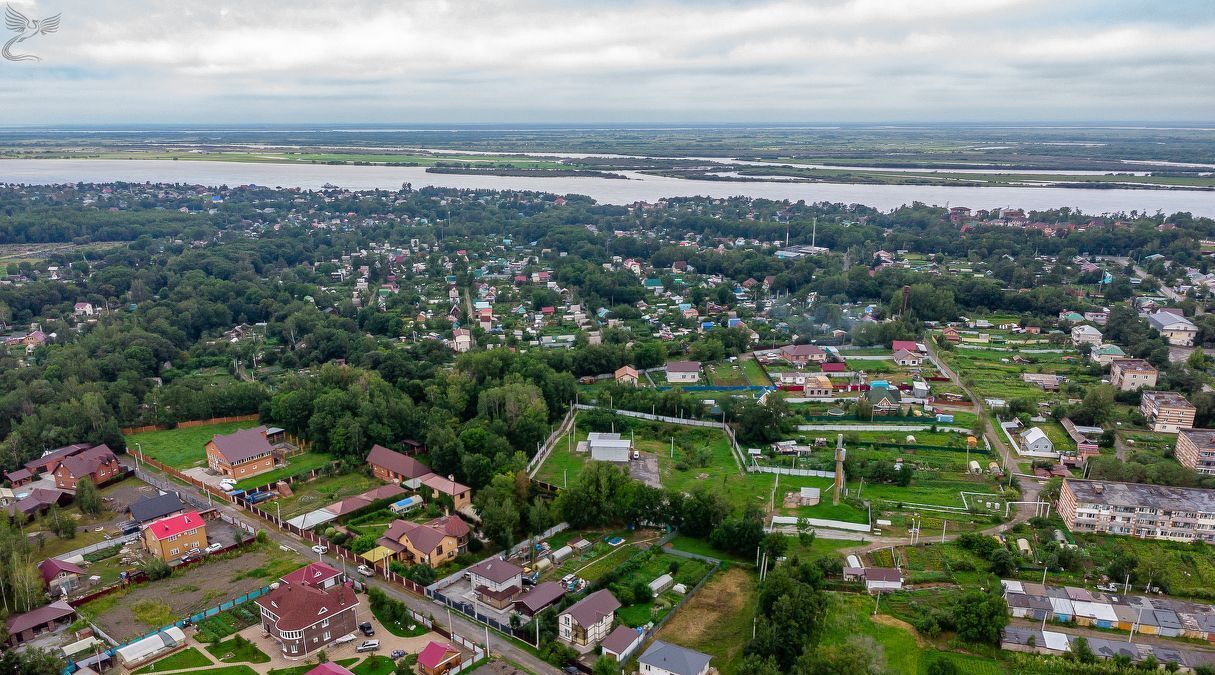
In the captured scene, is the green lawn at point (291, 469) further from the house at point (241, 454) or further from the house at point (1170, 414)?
the house at point (1170, 414)

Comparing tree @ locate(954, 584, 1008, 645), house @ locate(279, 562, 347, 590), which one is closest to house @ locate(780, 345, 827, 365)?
tree @ locate(954, 584, 1008, 645)

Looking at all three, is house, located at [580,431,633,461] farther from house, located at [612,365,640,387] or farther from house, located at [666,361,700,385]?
house, located at [666,361,700,385]

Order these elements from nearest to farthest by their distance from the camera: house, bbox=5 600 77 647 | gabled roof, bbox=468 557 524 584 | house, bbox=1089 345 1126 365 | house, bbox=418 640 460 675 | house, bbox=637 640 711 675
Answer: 1. house, bbox=637 640 711 675
2. house, bbox=418 640 460 675
3. house, bbox=5 600 77 647
4. gabled roof, bbox=468 557 524 584
5. house, bbox=1089 345 1126 365

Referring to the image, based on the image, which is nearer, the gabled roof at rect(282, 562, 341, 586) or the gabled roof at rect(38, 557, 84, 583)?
the gabled roof at rect(282, 562, 341, 586)

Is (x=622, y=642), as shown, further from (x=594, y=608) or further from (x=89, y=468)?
(x=89, y=468)

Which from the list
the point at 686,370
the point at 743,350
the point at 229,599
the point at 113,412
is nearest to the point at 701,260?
the point at 743,350
